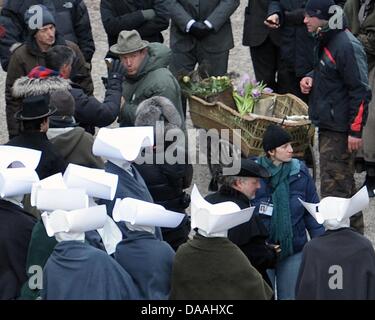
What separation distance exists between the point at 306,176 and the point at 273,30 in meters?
4.11

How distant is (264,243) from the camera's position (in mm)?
8016

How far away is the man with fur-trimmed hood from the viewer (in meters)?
8.50

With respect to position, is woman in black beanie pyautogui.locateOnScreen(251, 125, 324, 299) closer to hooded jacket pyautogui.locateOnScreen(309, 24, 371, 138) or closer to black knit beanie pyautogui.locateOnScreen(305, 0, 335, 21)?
hooded jacket pyautogui.locateOnScreen(309, 24, 371, 138)

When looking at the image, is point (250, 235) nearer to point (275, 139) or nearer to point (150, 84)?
point (275, 139)

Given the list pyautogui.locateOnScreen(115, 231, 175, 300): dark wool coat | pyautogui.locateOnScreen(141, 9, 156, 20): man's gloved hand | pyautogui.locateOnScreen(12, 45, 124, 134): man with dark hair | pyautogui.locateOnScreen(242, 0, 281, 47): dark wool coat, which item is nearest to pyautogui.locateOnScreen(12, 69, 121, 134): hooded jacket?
pyautogui.locateOnScreen(12, 45, 124, 134): man with dark hair

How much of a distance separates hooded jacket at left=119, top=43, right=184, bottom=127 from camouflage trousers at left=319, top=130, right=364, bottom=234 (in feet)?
4.15

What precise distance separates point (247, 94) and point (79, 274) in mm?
5135

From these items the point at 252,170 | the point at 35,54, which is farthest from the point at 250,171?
the point at 35,54

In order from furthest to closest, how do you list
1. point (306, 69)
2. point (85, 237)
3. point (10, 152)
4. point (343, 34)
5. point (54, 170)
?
point (306, 69) < point (343, 34) < point (54, 170) < point (10, 152) < point (85, 237)

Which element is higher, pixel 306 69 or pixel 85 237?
pixel 85 237

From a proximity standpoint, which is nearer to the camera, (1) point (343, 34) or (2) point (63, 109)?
(2) point (63, 109)

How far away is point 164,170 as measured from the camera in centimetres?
849

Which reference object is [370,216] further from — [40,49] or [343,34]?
[40,49]
